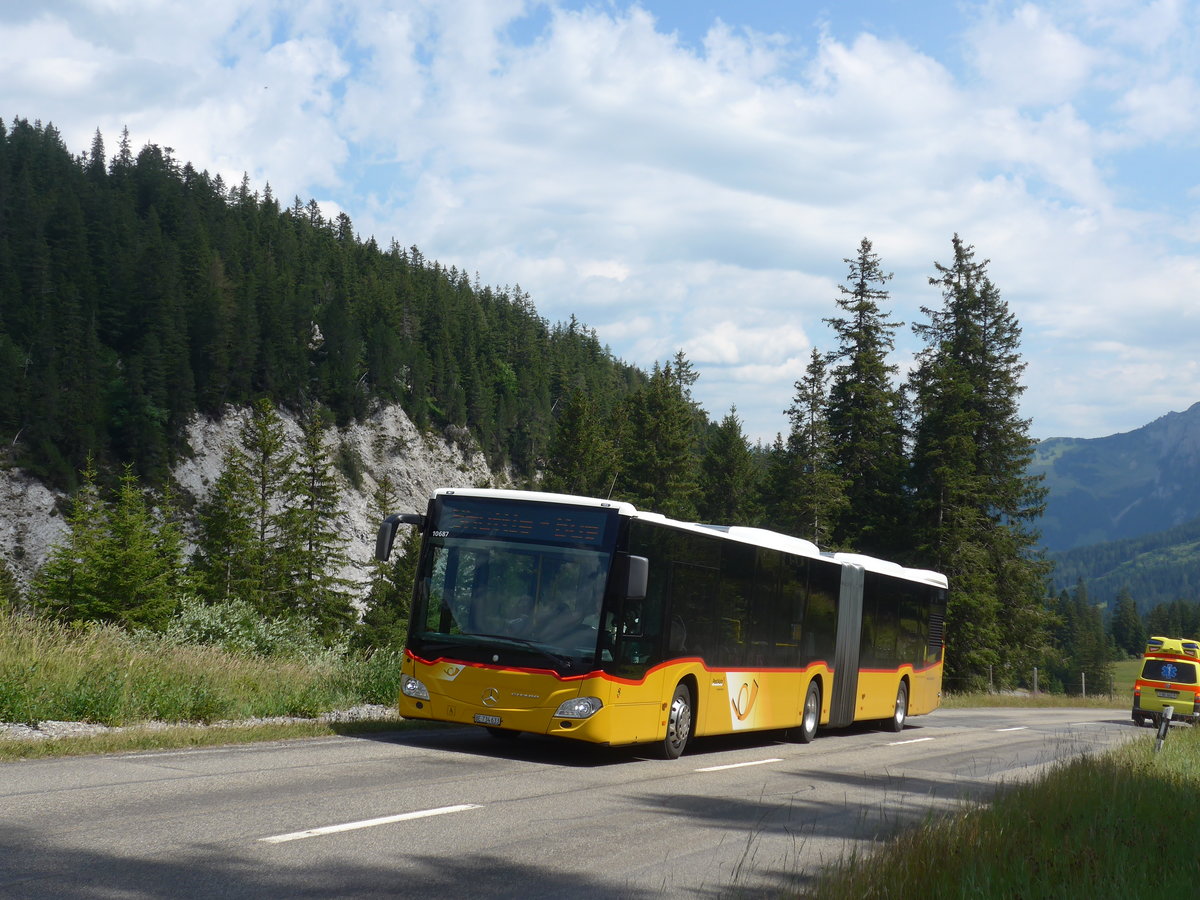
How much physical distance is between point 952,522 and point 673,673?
38.7m

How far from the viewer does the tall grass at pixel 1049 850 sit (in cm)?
626

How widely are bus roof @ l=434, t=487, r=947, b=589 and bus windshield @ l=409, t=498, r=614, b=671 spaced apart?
0.45 feet

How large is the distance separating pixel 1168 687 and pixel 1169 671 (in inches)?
17.3

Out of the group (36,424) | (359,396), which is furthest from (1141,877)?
(359,396)

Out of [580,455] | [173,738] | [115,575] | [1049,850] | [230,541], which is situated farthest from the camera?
[580,455]

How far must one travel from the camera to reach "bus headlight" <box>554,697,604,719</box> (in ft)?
41.7

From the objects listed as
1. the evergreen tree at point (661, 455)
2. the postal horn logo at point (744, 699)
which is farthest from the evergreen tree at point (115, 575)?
the postal horn logo at point (744, 699)

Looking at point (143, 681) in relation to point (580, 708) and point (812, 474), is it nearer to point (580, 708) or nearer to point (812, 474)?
point (580, 708)

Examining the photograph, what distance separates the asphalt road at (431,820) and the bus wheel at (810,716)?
4158 millimetres

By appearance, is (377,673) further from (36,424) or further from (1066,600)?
(1066,600)

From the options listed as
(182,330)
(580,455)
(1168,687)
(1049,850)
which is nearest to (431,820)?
(1049,850)

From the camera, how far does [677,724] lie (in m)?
14.8

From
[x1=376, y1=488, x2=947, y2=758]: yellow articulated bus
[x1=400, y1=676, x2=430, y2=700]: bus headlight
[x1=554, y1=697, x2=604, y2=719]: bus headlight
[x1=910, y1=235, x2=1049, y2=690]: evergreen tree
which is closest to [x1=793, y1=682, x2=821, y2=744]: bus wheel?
[x1=376, y1=488, x2=947, y2=758]: yellow articulated bus

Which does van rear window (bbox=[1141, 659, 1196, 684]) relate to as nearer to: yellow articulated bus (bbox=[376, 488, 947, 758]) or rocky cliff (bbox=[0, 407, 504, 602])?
yellow articulated bus (bbox=[376, 488, 947, 758])
